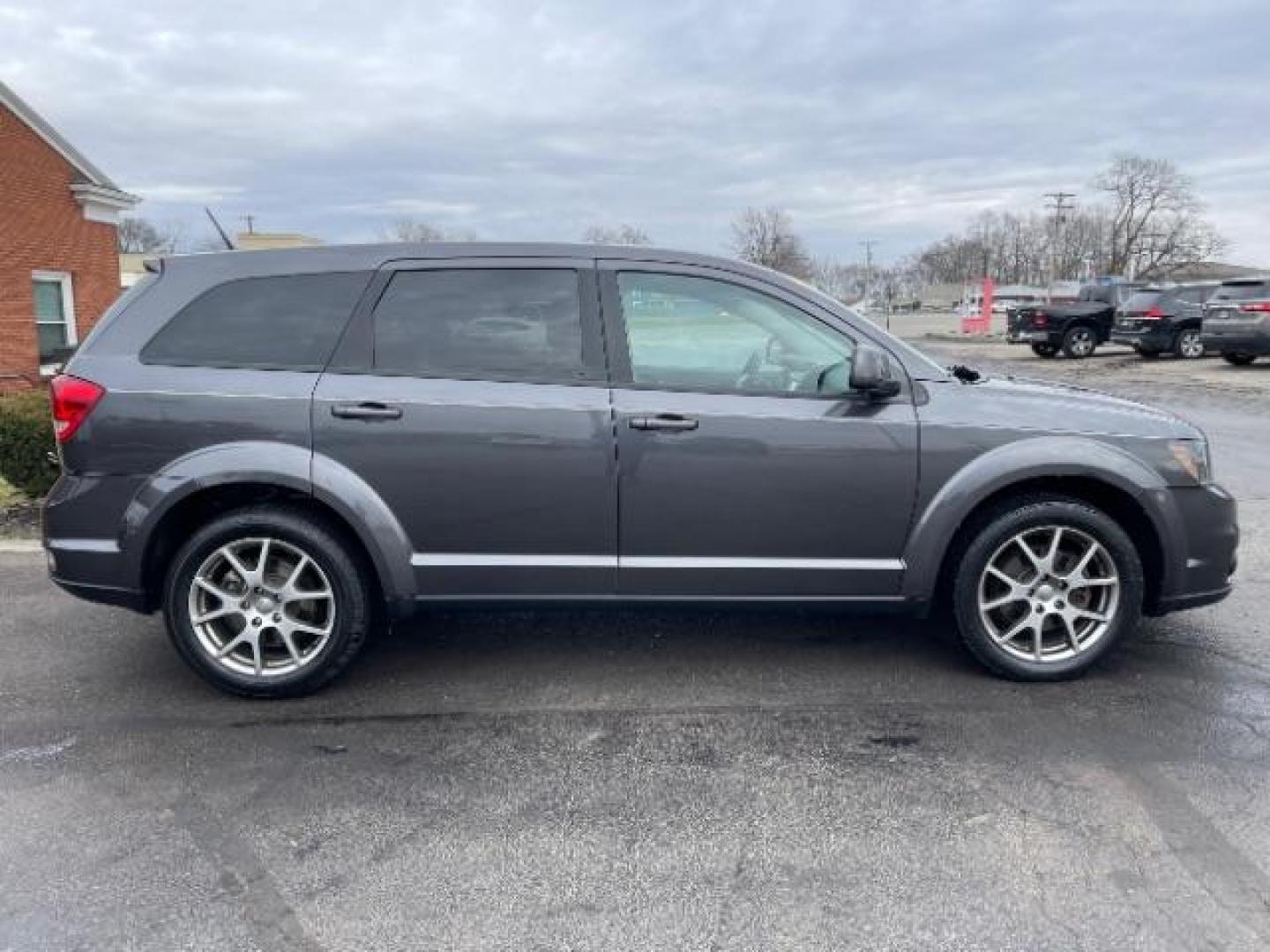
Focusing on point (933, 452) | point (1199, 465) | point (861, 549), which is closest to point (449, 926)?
point (861, 549)

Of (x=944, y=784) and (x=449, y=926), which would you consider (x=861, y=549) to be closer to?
(x=944, y=784)

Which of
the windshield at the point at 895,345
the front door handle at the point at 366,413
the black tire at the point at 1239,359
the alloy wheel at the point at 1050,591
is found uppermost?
the windshield at the point at 895,345

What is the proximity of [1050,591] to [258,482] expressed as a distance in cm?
320

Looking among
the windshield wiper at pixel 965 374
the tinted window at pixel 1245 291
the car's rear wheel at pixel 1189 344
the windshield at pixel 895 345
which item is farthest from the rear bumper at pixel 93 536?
the car's rear wheel at pixel 1189 344

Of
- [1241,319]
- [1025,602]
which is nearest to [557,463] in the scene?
[1025,602]

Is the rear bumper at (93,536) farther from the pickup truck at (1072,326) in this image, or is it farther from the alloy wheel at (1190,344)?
the pickup truck at (1072,326)

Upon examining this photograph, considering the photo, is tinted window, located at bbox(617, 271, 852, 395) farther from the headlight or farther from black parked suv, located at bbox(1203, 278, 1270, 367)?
black parked suv, located at bbox(1203, 278, 1270, 367)

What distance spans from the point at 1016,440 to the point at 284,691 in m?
3.08

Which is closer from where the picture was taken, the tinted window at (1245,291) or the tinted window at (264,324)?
the tinted window at (264,324)

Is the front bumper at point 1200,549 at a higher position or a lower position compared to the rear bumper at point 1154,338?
lower

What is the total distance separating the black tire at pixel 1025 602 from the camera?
4035mm

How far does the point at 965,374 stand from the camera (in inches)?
166

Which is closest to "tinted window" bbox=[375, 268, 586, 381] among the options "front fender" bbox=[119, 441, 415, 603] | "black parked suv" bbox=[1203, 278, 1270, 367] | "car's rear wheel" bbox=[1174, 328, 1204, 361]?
"front fender" bbox=[119, 441, 415, 603]

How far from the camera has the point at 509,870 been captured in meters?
2.88
